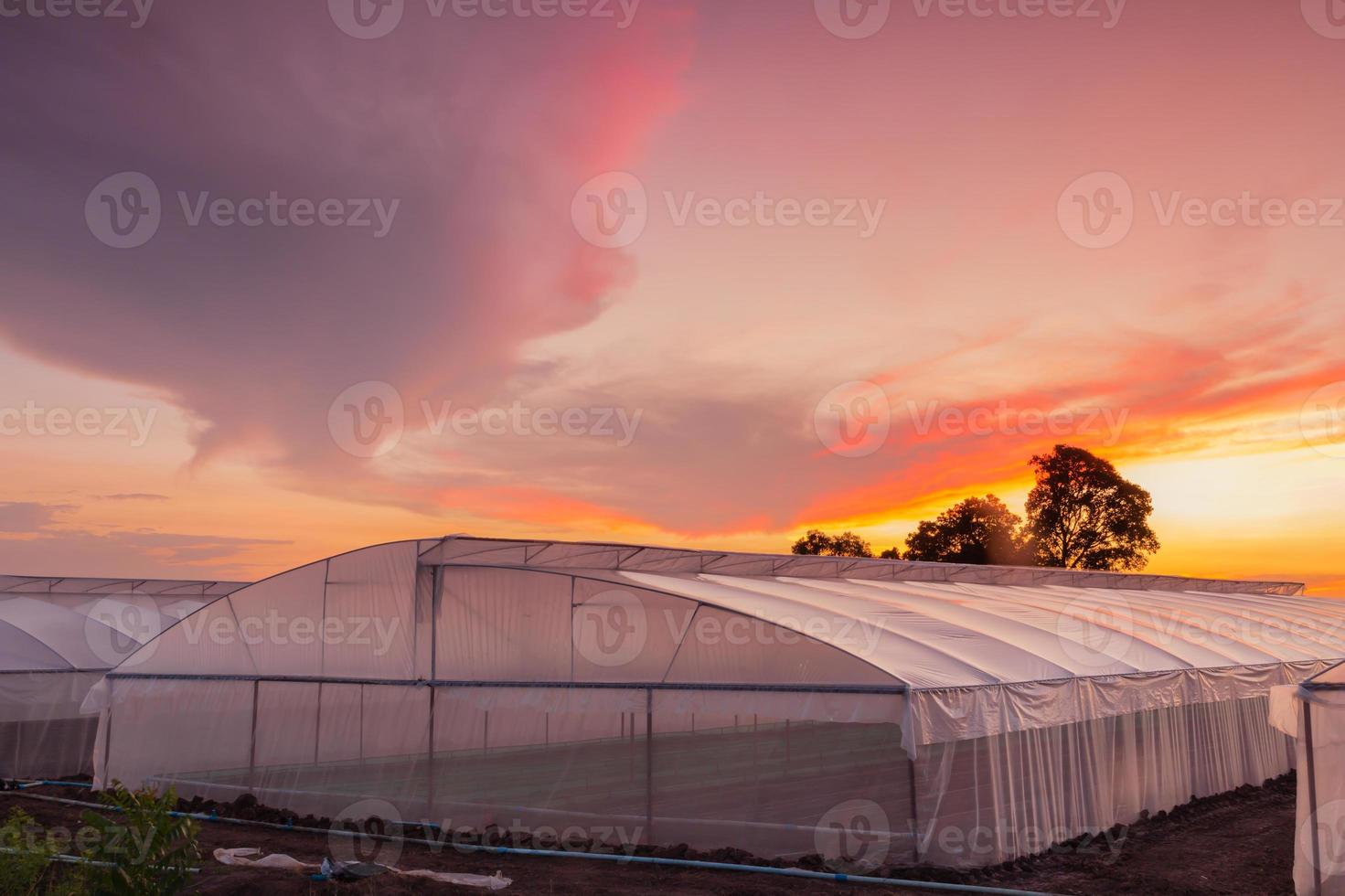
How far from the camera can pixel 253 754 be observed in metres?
21.4

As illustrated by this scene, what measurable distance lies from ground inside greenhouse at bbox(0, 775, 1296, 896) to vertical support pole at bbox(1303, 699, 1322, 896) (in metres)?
1.58

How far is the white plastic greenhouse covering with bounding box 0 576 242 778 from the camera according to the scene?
26.7 meters

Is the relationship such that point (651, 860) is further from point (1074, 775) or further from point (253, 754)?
point (253, 754)

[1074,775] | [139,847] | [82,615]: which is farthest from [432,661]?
[82,615]

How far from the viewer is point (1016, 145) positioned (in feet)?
75.9

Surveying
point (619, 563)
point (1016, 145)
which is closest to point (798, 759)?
point (619, 563)

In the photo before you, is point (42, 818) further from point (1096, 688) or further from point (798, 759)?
point (1096, 688)

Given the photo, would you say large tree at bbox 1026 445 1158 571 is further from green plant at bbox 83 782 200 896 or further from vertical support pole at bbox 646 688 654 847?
green plant at bbox 83 782 200 896

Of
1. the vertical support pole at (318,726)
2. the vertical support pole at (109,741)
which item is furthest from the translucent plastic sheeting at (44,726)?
the vertical support pole at (318,726)

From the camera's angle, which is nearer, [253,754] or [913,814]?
[913,814]

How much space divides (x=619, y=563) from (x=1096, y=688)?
8819mm

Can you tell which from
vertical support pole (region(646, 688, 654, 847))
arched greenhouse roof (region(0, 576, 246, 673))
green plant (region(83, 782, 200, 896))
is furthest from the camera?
arched greenhouse roof (region(0, 576, 246, 673))
